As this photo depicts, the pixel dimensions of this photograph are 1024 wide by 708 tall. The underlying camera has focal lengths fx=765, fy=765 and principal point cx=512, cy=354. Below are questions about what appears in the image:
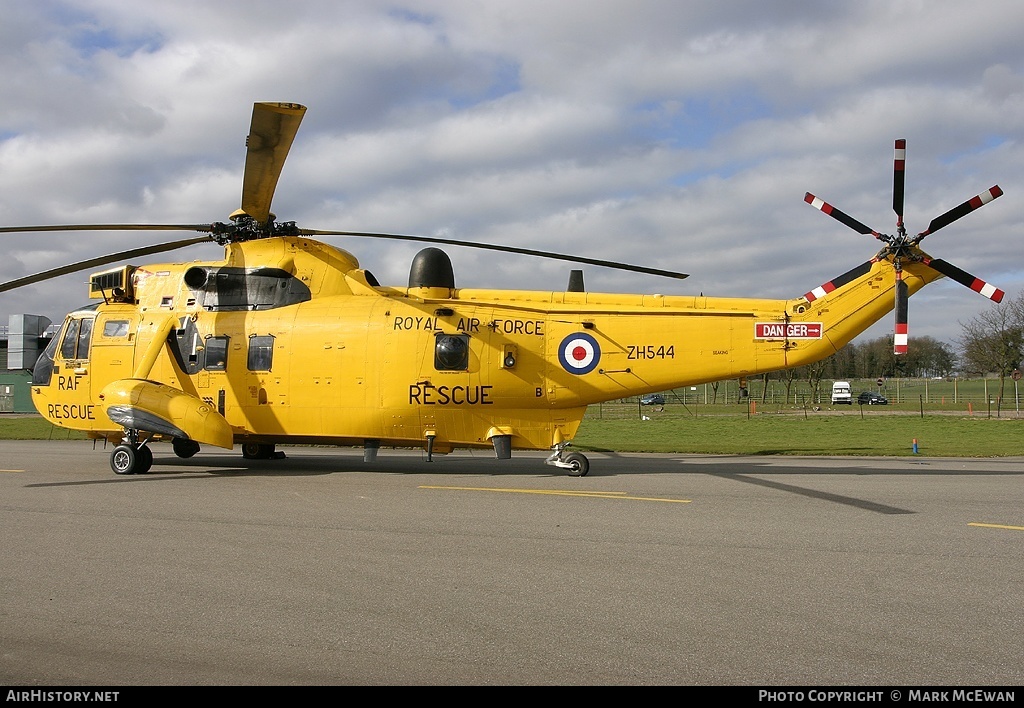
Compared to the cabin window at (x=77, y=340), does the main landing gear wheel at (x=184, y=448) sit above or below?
below

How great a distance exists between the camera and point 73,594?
20.8ft

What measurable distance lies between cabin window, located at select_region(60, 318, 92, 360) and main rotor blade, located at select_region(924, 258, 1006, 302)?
16434mm

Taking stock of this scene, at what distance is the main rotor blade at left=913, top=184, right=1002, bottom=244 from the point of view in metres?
11.8

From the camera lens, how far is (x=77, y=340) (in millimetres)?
16344

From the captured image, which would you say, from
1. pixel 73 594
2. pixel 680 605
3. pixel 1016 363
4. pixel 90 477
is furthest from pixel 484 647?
pixel 1016 363

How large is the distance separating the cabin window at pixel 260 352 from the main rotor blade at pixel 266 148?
269 cm

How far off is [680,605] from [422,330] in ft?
30.2

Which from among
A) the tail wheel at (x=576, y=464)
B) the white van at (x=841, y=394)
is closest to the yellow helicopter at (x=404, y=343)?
the tail wheel at (x=576, y=464)

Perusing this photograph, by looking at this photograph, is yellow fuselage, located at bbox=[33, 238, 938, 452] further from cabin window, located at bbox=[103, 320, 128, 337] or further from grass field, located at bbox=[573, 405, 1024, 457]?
grass field, located at bbox=[573, 405, 1024, 457]

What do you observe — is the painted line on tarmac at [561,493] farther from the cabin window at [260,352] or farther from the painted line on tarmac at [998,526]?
the cabin window at [260,352]

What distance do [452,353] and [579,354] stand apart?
7.72 ft

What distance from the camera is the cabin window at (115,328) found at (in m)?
16.0

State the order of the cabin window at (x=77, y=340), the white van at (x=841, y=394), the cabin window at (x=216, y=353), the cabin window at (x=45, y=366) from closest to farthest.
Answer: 1. the cabin window at (x=216, y=353)
2. the cabin window at (x=77, y=340)
3. the cabin window at (x=45, y=366)
4. the white van at (x=841, y=394)

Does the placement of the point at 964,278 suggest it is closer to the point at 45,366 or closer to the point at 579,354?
the point at 579,354
